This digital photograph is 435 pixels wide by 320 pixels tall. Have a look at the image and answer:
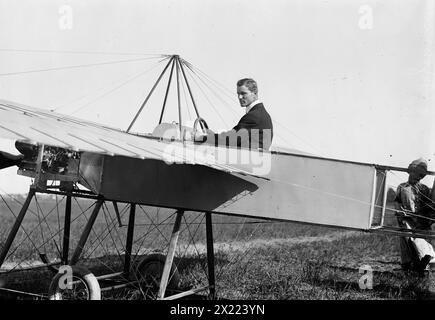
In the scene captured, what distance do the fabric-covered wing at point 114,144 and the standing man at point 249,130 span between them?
0.21 meters

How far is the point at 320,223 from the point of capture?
24.0ft

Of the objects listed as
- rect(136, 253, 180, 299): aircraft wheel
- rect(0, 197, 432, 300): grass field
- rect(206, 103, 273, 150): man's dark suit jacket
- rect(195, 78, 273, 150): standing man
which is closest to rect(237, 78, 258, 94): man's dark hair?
rect(195, 78, 273, 150): standing man

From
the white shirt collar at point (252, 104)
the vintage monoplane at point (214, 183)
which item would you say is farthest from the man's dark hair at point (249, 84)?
the vintage monoplane at point (214, 183)

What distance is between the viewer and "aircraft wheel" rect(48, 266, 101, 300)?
282 inches

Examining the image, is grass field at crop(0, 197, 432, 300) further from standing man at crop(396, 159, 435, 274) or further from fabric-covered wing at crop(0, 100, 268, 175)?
fabric-covered wing at crop(0, 100, 268, 175)

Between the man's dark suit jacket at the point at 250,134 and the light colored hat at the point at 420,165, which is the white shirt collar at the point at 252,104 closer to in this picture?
the man's dark suit jacket at the point at 250,134

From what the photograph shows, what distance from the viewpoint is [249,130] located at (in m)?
7.60

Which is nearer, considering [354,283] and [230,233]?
[354,283]

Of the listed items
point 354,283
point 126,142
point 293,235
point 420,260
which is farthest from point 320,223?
point 293,235
